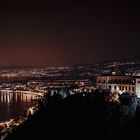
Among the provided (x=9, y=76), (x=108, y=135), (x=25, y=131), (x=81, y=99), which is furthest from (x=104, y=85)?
(x=9, y=76)

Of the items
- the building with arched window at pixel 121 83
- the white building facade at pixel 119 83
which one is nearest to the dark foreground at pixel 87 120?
the building with arched window at pixel 121 83

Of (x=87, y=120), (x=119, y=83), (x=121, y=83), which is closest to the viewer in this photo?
(x=87, y=120)

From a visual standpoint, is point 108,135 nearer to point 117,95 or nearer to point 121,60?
point 117,95

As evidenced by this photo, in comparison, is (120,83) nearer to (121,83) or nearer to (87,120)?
(121,83)

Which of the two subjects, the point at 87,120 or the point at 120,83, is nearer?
the point at 87,120

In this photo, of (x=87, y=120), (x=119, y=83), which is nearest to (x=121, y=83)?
(x=119, y=83)

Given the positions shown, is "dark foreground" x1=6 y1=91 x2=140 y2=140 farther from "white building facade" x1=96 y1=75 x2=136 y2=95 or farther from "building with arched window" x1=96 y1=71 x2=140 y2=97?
"white building facade" x1=96 y1=75 x2=136 y2=95

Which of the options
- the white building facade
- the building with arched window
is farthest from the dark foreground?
the white building facade

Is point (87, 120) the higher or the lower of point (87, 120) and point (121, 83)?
the lower

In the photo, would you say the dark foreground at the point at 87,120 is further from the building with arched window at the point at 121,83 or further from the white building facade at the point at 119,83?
the white building facade at the point at 119,83
